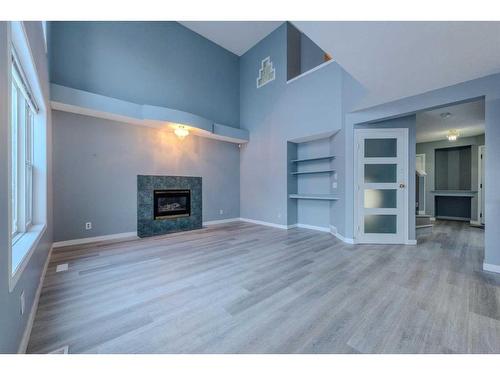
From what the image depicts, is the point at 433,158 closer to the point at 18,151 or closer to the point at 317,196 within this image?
the point at 317,196

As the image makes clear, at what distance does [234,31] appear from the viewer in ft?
18.3

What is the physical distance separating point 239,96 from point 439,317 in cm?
648

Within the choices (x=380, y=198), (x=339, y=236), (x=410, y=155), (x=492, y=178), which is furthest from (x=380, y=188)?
(x=492, y=178)

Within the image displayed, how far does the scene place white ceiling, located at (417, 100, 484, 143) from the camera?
13.7ft

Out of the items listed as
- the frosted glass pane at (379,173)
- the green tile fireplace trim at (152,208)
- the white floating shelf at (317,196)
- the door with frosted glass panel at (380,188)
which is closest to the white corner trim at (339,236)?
the door with frosted glass panel at (380,188)

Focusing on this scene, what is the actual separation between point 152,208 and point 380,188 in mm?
4656

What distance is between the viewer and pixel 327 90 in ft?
14.1

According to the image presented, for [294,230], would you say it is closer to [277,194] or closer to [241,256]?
[277,194]

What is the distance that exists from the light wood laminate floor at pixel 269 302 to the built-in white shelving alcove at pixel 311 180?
1.62 meters

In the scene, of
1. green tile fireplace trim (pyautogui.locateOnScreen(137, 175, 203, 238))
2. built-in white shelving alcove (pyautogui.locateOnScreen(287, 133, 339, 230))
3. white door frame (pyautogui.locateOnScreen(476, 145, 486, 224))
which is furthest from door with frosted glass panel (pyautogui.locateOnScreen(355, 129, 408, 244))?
white door frame (pyautogui.locateOnScreen(476, 145, 486, 224))

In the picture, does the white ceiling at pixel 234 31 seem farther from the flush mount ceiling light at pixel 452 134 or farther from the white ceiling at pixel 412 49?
the flush mount ceiling light at pixel 452 134

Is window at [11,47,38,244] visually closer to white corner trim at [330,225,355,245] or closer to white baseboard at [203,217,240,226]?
white baseboard at [203,217,240,226]

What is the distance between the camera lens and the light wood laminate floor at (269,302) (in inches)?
55.9

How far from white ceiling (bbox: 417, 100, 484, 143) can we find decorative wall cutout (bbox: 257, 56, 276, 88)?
3.51 m
